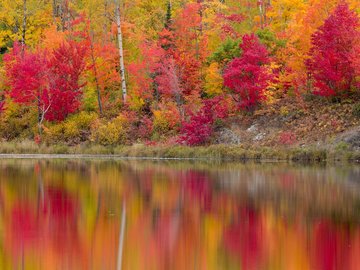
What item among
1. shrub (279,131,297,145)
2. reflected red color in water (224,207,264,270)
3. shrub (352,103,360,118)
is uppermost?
shrub (352,103,360,118)

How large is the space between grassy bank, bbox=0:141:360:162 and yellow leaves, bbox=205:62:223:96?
6375 millimetres

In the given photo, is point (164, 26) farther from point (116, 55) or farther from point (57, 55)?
point (57, 55)

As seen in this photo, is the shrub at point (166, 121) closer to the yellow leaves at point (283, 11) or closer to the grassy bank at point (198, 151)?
the grassy bank at point (198, 151)

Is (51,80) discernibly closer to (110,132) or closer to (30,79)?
(30,79)

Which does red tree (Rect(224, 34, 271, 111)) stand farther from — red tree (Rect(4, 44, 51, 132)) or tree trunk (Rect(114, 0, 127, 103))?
red tree (Rect(4, 44, 51, 132))

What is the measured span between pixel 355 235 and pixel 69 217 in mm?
Result: 7068

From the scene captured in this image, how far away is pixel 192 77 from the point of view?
163 feet

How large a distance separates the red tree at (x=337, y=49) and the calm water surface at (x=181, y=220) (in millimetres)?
11712

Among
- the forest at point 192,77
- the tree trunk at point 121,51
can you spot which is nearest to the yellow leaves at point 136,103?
the forest at point 192,77

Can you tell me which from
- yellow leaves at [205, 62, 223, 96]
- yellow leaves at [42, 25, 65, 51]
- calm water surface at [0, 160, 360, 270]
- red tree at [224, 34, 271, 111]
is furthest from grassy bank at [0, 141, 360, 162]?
yellow leaves at [42, 25, 65, 51]

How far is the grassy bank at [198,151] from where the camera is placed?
37.5m

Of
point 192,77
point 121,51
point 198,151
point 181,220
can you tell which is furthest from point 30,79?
point 181,220

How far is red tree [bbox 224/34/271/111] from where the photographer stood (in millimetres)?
43156

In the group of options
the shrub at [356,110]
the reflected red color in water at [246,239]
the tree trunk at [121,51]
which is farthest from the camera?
the tree trunk at [121,51]
